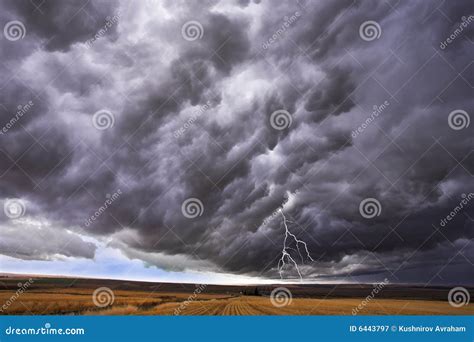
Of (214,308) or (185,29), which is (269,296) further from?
(185,29)

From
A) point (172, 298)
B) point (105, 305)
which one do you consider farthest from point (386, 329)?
point (105, 305)

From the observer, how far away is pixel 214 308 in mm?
19953

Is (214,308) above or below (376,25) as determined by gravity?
below

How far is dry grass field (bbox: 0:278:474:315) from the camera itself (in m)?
19.5

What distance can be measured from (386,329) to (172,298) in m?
10.0

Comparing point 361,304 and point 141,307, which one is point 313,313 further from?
point 141,307

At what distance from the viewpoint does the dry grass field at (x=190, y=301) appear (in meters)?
19.5

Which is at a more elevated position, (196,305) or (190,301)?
(190,301)

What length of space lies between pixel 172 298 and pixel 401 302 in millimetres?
11013

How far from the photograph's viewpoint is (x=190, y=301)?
2012 centimetres

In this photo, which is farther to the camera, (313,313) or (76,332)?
(313,313)

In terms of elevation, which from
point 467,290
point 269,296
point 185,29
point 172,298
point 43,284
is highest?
point 185,29

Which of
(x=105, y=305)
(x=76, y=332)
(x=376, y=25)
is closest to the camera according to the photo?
(x=76, y=332)

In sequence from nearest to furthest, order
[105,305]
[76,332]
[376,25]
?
1. [76,332]
2. [105,305]
3. [376,25]
